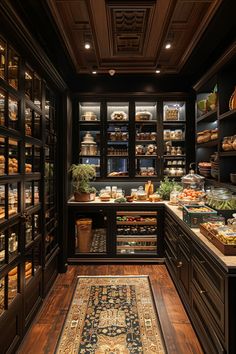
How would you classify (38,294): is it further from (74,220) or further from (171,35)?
(171,35)

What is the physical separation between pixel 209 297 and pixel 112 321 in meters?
1.09

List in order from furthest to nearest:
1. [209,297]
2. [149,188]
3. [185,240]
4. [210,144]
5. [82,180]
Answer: [149,188], [82,180], [210,144], [185,240], [209,297]

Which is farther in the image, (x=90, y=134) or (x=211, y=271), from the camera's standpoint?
(x=90, y=134)

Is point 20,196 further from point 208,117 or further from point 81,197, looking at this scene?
point 208,117

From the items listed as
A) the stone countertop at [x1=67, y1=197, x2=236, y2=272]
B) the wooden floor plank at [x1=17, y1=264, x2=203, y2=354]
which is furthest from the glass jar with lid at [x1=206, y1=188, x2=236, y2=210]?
the wooden floor plank at [x1=17, y1=264, x2=203, y2=354]

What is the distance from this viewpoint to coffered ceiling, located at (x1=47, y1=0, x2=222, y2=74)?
2.55 m

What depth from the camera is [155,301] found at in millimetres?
3059

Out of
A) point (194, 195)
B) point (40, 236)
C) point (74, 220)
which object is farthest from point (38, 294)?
point (194, 195)

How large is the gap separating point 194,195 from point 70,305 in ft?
6.82

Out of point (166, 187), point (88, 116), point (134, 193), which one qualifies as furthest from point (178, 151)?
point (88, 116)

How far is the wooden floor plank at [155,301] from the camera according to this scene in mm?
2324

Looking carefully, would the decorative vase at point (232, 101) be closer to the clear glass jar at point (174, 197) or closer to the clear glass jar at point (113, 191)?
the clear glass jar at point (174, 197)

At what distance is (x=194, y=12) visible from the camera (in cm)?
267

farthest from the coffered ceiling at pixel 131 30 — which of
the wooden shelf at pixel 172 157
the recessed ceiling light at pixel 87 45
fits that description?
the wooden shelf at pixel 172 157
